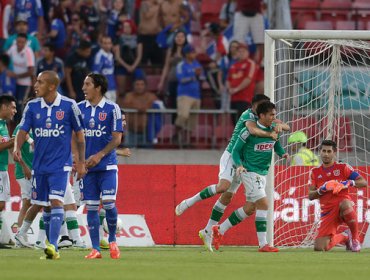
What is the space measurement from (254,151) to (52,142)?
12.3 ft

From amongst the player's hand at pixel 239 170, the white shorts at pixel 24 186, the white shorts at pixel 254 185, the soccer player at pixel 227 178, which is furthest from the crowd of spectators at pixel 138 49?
the player's hand at pixel 239 170

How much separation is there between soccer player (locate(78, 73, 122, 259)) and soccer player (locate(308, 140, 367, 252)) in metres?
3.87

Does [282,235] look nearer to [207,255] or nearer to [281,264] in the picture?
[207,255]

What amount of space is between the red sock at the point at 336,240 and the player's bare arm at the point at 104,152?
175 inches

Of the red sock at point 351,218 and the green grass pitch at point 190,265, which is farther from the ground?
the green grass pitch at point 190,265

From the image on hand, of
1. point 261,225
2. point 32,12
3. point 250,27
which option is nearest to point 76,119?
point 261,225

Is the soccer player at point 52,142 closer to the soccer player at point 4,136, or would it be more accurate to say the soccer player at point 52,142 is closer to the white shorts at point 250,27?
the soccer player at point 4,136

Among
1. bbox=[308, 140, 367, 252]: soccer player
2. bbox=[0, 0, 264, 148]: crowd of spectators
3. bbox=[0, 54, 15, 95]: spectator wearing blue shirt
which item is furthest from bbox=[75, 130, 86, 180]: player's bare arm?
bbox=[0, 54, 15, 95]: spectator wearing blue shirt

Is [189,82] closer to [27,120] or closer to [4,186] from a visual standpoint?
[4,186]

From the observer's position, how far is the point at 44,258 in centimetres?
1438

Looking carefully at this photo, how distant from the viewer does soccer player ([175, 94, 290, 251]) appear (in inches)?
672

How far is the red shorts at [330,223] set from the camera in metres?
18.1

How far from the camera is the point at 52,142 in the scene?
47.2 feet

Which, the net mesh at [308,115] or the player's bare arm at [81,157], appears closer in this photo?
the player's bare arm at [81,157]
